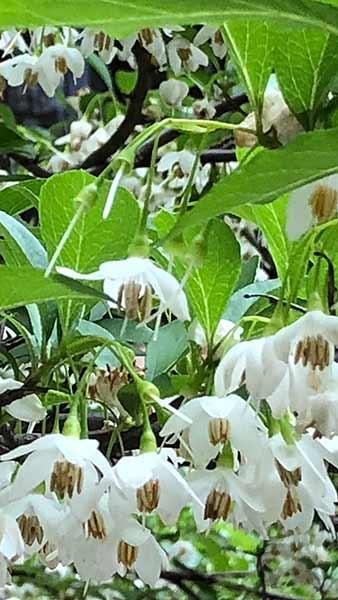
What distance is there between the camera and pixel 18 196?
2.98 feet

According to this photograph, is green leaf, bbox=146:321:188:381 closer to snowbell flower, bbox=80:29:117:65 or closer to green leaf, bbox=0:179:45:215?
green leaf, bbox=0:179:45:215

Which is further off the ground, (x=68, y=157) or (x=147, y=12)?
(x=147, y=12)

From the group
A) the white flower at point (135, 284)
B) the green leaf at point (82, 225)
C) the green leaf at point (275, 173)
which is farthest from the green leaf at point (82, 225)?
the green leaf at point (275, 173)

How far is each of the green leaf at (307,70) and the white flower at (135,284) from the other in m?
0.12

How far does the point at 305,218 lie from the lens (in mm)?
551

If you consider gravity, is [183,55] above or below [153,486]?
above

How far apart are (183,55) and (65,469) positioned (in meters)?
0.97

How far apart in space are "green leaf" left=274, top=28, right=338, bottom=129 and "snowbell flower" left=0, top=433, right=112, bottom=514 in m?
0.23

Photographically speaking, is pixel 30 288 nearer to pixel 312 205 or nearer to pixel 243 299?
pixel 312 205

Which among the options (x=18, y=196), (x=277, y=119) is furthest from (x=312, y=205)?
(x=18, y=196)

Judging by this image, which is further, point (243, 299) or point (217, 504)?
point (243, 299)

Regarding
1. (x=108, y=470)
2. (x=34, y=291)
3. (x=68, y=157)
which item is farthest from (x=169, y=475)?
(x=68, y=157)

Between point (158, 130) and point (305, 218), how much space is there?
3.7 inches

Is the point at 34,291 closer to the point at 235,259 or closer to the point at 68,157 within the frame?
the point at 235,259
